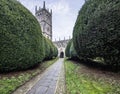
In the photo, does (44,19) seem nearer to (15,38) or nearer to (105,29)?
(15,38)

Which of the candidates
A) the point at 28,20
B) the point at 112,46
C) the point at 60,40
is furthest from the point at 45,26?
the point at 112,46

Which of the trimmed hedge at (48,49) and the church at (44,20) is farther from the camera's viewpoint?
→ the church at (44,20)

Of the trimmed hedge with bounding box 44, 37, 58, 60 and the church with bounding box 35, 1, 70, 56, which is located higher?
the church with bounding box 35, 1, 70, 56

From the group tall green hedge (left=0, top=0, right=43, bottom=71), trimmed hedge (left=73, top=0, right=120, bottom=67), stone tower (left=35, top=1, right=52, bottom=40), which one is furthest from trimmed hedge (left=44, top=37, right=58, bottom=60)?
stone tower (left=35, top=1, right=52, bottom=40)

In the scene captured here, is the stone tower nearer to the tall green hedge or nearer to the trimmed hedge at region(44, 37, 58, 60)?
the trimmed hedge at region(44, 37, 58, 60)

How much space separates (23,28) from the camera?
10.1 metres

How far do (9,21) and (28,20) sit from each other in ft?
8.95

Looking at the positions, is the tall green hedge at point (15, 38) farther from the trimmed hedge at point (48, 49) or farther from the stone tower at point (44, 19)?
the stone tower at point (44, 19)

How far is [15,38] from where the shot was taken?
898 cm

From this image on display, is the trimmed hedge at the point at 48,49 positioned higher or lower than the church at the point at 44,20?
lower

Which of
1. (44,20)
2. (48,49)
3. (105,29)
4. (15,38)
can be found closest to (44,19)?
(44,20)

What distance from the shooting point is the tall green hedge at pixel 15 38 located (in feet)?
26.8

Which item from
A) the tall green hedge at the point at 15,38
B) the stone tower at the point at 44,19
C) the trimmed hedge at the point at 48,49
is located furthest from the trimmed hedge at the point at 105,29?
the stone tower at the point at 44,19

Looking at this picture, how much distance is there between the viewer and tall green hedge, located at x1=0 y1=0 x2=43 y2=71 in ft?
26.8
